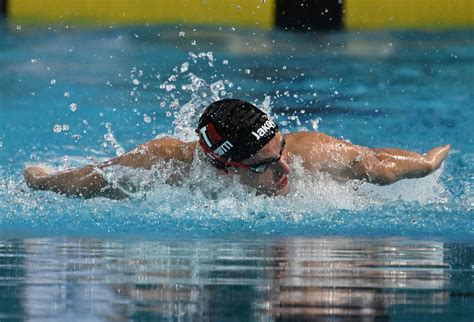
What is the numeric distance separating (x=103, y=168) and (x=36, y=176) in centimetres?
40

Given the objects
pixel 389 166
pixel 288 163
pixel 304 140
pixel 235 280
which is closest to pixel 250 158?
pixel 288 163

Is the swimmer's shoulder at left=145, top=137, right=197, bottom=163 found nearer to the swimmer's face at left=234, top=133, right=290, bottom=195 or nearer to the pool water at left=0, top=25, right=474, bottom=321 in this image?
the pool water at left=0, top=25, right=474, bottom=321

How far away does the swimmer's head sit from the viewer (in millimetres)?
6035

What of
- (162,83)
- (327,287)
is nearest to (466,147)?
(162,83)

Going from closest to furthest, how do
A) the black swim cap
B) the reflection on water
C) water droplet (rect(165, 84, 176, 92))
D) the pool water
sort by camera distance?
1. the reflection on water
2. the pool water
3. the black swim cap
4. water droplet (rect(165, 84, 176, 92))

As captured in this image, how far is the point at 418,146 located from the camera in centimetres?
974

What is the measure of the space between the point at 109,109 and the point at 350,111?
1.75 meters

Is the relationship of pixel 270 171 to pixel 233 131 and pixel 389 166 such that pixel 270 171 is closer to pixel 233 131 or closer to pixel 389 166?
pixel 233 131

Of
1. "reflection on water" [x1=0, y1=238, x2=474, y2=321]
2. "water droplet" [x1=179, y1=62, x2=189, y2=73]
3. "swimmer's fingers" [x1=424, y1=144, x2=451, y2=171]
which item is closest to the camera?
"reflection on water" [x1=0, y1=238, x2=474, y2=321]

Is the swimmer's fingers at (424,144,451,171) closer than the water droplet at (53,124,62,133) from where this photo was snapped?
Yes

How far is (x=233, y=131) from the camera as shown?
238 inches

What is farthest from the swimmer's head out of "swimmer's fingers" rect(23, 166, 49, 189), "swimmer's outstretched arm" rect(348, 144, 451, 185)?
"swimmer's fingers" rect(23, 166, 49, 189)

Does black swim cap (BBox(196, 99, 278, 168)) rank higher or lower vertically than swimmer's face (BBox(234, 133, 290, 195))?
higher

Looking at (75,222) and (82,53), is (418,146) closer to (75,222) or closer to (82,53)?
(82,53)
